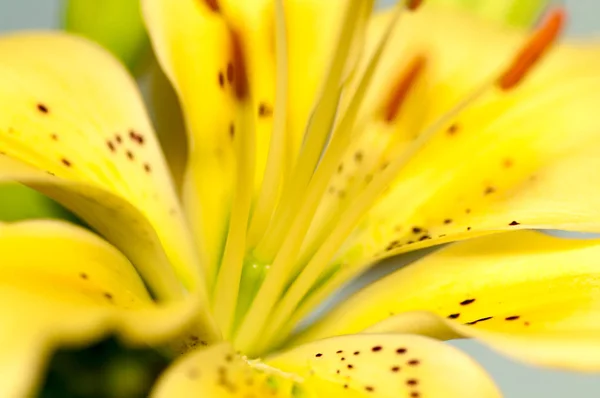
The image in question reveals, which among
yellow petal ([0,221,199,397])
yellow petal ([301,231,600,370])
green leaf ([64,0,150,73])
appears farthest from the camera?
green leaf ([64,0,150,73])

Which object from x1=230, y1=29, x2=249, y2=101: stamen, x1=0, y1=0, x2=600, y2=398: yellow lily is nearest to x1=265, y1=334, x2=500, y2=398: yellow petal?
x1=0, y1=0, x2=600, y2=398: yellow lily

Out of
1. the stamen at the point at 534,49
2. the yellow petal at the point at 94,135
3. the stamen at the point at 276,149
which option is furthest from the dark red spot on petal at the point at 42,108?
A: the stamen at the point at 534,49

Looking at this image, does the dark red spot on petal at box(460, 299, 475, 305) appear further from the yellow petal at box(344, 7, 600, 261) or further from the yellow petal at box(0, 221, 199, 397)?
the yellow petal at box(0, 221, 199, 397)

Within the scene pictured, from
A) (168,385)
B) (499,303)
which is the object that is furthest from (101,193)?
(499,303)

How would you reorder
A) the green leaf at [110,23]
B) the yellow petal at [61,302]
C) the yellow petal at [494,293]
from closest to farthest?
the yellow petal at [61,302]
the yellow petal at [494,293]
the green leaf at [110,23]

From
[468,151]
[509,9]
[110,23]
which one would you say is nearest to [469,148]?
[468,151]

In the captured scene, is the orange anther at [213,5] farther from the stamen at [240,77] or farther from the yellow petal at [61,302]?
the yellow petal at [61,302]

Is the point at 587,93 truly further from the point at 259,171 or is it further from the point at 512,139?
the point at 259,171

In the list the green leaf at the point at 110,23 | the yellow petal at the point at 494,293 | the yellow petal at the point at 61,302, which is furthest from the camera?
the green leaf at the point at 110,23
